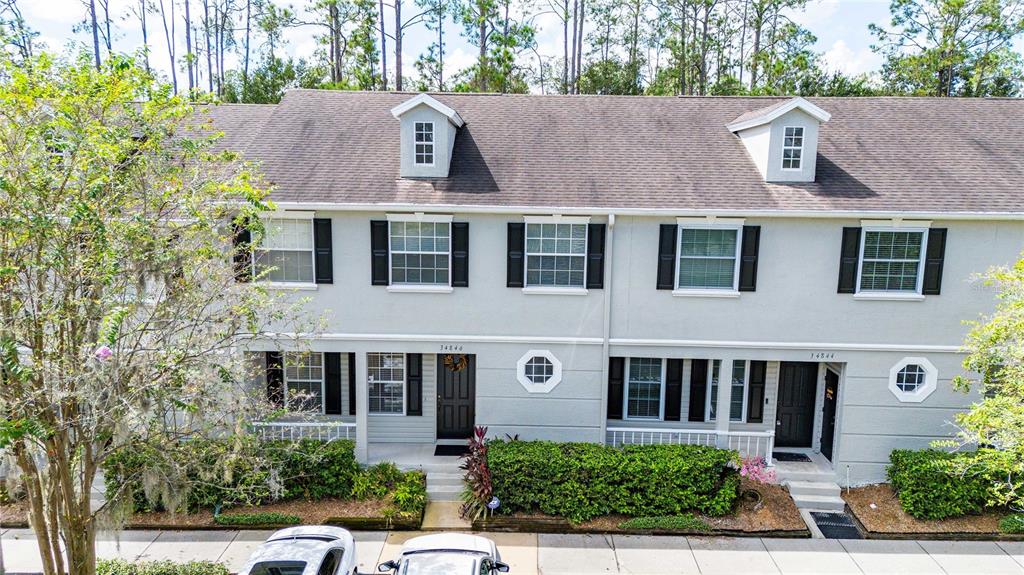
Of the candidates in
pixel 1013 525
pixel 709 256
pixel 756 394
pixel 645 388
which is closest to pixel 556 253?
pixel 709 256

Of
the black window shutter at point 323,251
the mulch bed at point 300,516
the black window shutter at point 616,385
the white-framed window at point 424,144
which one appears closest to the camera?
the mulch bed at point 300,516

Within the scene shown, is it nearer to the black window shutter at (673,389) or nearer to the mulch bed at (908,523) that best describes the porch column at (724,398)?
the black window shutter at (673,389)

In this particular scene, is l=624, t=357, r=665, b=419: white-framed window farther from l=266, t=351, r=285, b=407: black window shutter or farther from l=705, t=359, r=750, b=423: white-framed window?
l=266, t=351, r=285, b=407: black window shutter

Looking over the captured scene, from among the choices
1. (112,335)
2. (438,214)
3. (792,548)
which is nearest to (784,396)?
(792,548)

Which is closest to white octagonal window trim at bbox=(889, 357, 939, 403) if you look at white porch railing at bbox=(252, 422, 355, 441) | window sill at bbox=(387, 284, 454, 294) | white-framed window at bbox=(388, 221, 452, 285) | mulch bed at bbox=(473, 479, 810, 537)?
mulch bed at bbox=(473, 479, 810, 537)

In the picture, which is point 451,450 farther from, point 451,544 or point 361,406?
point 451,544

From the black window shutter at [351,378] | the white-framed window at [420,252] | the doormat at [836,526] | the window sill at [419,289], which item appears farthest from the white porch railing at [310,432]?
the doormat at [836,526]

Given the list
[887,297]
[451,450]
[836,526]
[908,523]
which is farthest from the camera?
[451,450]
